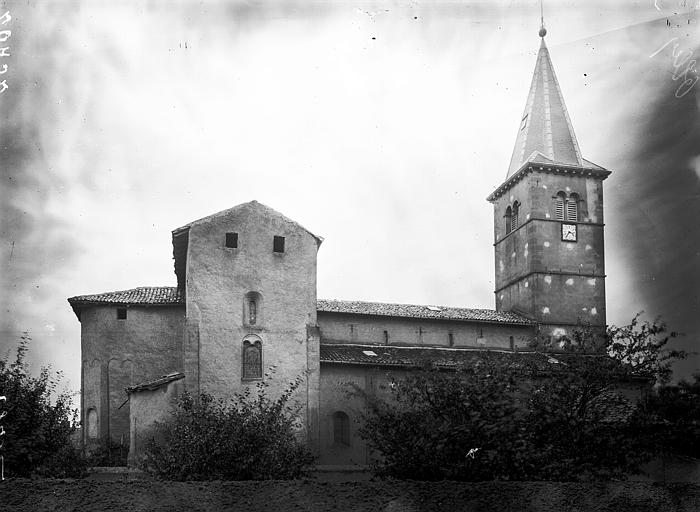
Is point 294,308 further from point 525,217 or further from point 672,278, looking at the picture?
point 525,217

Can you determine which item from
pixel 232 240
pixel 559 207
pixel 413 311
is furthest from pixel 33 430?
pixel 559 207

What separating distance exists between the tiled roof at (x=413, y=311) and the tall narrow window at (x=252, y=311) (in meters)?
5.84

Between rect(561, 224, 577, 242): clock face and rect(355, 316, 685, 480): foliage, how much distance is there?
57.1ft

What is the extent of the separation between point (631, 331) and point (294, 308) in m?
13.6

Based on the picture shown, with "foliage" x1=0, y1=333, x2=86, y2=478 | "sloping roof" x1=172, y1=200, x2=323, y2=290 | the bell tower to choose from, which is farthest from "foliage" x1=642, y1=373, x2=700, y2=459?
"foliage" x1=0, y1=333, x2=86, y2=478

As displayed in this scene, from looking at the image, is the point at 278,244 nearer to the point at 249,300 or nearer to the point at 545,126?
the point at 249,300

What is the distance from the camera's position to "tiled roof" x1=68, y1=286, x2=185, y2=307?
1377 inches

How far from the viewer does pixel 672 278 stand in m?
25.8

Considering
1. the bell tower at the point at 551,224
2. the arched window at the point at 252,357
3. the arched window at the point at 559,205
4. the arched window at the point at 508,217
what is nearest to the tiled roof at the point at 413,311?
the bell tower at the point at 551,224

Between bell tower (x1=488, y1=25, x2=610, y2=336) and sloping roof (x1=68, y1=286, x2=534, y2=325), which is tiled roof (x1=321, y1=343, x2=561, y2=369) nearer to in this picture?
sloping roof (x1=68, y1=286, x2=534, y2=325)

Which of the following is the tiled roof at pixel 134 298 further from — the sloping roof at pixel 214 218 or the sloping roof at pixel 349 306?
the sloping roof at pixel 214 218

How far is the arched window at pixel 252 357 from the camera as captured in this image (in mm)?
31625

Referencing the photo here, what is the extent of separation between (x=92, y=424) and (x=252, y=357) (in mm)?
8567

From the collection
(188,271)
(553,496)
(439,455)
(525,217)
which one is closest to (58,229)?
(188,271)
